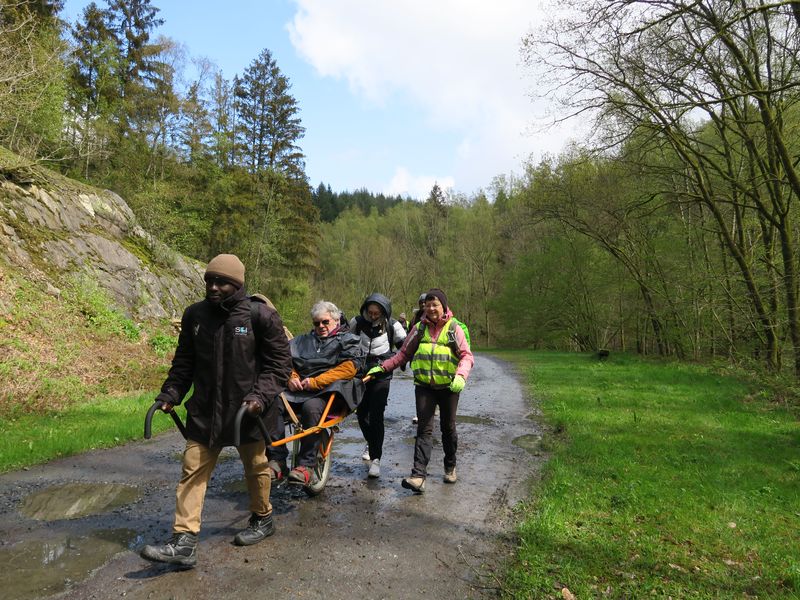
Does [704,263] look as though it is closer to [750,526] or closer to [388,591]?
[750,526]

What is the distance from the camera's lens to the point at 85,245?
1598cm

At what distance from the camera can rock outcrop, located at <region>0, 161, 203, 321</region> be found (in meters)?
13.9

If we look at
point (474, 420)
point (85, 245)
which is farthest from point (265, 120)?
point (474, 420)

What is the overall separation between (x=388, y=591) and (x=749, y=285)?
506 inches

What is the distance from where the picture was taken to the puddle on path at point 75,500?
14.5 feet

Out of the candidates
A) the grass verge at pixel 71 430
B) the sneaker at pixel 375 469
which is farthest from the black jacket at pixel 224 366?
the grass verge at pixel 71 430

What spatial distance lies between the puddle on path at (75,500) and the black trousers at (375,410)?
243 centimetres

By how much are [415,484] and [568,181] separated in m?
21.6

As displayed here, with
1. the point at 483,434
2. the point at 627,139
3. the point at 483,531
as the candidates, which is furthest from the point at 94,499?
the point at 627,139

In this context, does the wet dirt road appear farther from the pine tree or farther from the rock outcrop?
the pine tree

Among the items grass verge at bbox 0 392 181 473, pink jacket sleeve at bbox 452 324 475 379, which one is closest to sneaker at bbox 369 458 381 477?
pink jacket sleeve at bbox 452 324 475 379

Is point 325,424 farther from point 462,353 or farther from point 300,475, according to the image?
point 462,353

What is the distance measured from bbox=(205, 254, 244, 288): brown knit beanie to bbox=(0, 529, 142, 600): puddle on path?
211 cm

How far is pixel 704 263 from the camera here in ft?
54.4
